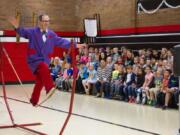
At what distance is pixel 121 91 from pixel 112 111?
198 cm

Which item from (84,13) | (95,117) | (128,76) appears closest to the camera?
(95,117)

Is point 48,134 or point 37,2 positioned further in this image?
point 37,2

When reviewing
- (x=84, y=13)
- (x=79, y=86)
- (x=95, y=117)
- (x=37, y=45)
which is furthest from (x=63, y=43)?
(x=84, y=13)

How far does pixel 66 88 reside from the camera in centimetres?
1472

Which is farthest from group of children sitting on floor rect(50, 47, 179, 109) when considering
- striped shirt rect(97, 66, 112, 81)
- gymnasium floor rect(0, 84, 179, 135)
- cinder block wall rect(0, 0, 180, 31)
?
cinder block wall rect(0, 0, 180, 31)

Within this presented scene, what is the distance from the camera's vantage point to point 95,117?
29.5 ft

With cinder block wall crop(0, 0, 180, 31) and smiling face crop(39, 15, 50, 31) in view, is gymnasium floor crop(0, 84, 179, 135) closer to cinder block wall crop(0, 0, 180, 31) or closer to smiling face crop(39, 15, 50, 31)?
smiling face crop(39, 15, 50, 31)

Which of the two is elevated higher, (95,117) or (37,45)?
(37,45)

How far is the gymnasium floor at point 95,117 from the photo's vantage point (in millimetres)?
7488

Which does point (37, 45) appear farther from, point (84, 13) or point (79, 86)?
point (84, 13)

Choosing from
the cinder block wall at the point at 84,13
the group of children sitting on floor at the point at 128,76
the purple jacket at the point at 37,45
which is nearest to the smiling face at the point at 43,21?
the purple jacket at the point at 37,45

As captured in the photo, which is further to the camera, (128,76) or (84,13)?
(84,13)

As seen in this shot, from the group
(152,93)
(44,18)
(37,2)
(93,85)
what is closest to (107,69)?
(93,85)

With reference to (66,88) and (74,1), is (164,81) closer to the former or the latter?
(66,88)
